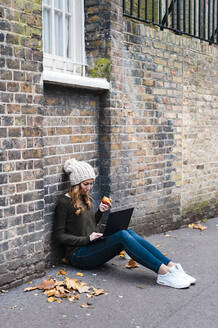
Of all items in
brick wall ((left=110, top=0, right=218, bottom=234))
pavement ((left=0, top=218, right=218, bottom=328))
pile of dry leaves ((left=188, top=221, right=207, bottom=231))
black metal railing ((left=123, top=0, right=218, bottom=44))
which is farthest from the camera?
pile of dry leaves ((left=188, top=221, right=207, bottom=231))

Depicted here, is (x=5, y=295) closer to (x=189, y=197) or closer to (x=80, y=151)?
(x=80, y=151)

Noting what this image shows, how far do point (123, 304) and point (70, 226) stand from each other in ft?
4.06

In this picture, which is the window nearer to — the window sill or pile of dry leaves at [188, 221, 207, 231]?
the window sill

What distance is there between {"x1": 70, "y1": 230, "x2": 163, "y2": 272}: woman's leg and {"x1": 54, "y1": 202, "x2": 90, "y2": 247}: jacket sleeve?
133 millimetres

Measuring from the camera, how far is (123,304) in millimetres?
4250

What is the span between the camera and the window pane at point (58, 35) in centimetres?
559

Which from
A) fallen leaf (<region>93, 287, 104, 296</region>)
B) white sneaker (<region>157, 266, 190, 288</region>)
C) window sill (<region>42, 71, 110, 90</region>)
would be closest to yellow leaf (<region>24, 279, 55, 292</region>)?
fallen leaf (<region>93, 287, 104, 296</region>)

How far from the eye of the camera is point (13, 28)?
14.1 ft

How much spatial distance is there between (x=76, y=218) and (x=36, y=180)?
741mm

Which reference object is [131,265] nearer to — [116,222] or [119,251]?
[119,251]

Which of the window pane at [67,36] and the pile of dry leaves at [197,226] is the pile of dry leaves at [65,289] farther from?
the pile of dry leaves at [197,226]

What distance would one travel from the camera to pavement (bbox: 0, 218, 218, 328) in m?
3.85

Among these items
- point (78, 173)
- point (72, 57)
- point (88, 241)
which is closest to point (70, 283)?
point (88, 241)

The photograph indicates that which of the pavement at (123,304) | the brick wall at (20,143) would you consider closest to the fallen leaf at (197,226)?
the pavement at (123,304)
